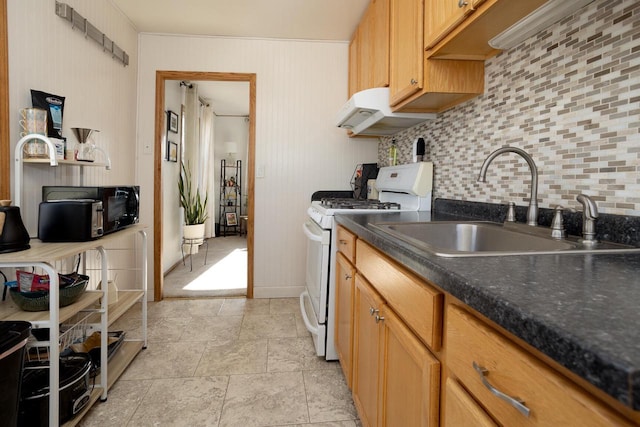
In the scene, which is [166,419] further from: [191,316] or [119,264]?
[119,264]

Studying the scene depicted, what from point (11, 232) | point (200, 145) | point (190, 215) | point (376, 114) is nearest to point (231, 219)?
point (200, 145)

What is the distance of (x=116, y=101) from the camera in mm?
2684

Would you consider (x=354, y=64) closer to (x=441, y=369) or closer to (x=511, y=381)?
(x=441, y=369)

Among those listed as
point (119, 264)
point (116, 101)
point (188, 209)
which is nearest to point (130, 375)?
point (119, 264)

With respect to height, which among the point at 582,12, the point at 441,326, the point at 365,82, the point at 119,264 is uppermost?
the point at 365,82

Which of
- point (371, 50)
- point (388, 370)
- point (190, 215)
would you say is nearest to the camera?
point (388, 370)

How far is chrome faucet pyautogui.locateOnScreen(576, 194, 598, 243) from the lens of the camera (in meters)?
0.92

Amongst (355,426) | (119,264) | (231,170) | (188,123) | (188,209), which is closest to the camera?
(355,426)

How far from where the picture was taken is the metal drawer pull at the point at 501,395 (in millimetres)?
466

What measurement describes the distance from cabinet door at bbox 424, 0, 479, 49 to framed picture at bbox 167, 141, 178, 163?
310 cm

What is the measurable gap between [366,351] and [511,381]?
88 centimetres

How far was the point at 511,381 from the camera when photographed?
502 mm

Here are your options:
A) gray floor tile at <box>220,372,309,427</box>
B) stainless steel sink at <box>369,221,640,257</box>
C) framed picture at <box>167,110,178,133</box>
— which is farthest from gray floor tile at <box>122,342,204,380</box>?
framed picture at <box>167,110,178,133</box>

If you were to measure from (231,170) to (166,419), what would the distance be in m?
5.88
